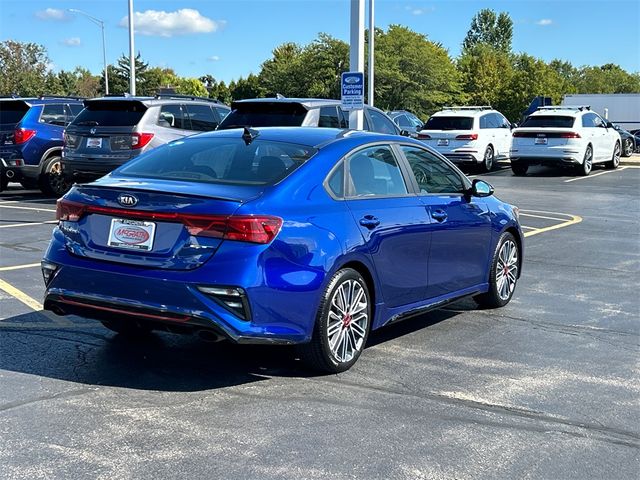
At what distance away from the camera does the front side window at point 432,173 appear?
6102 millimetres

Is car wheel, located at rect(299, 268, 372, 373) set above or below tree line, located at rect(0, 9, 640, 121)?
below

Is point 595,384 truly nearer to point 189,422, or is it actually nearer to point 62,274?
point 189,422

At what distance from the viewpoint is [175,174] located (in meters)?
5.28

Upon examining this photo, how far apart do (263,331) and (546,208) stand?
37.1 feet

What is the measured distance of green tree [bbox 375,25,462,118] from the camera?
6512 centimetres

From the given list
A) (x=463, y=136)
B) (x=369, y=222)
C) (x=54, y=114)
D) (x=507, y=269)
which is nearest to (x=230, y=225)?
(x=369, y=222)

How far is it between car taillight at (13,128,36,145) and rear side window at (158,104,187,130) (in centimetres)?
306

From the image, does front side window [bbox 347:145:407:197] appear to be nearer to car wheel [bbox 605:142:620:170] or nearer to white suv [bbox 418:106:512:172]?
white suv [bbox 418:106:512:172]

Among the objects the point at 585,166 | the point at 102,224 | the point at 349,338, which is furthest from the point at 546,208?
the point at 102,224

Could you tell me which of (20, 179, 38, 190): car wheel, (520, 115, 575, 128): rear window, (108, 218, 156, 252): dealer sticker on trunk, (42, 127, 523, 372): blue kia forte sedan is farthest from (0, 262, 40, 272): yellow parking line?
(520, 115, 575, 128): rear window

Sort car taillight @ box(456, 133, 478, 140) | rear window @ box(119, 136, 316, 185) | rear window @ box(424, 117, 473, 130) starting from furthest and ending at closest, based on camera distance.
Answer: rear window @ box(424, 117, 473, 130) < car taillight @ box(456, 133, 478, 140) < rear window @ box(119, 136, 316, 185)

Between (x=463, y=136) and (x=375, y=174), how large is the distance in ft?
54.9

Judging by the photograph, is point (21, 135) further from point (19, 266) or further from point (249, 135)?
point (249, 135)

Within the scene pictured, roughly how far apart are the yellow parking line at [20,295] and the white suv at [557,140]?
54.9 ft
